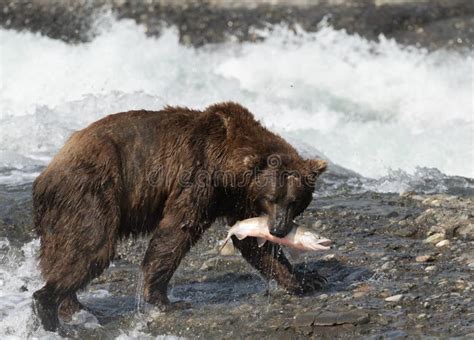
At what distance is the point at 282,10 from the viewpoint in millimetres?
20812

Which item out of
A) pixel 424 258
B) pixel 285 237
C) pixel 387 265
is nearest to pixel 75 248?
pixel 285 237

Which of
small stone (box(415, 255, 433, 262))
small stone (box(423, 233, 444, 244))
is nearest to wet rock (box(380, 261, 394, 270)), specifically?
small stone (box(415, 255, 433, 262))

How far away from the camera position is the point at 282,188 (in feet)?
23.4

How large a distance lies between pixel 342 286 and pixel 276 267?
1.72 feet

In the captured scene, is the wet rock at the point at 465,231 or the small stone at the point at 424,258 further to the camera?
the wet rock at the point at 465,231

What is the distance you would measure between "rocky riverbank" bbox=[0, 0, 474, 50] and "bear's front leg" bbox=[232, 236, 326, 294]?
12339 mm

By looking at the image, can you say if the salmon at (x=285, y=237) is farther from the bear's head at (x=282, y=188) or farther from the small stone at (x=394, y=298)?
the small stone at (x=394, y=298)

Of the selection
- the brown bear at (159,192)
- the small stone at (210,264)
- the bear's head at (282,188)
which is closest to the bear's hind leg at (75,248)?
the brown bear at (159,192)

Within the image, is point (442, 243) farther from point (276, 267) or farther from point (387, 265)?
point (276, 267)

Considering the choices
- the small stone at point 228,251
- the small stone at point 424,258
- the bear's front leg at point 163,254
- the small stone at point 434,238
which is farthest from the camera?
the small stone at point 228,251

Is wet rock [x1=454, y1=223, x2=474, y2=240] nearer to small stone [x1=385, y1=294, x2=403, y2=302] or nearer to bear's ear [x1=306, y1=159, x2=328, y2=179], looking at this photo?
small stone [x1=385, y1=294, x2=403, y2=302]

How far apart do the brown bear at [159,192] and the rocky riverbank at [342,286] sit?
31 centimetres

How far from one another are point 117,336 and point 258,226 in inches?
50.3

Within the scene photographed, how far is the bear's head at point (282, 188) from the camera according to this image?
7094 millimetres
